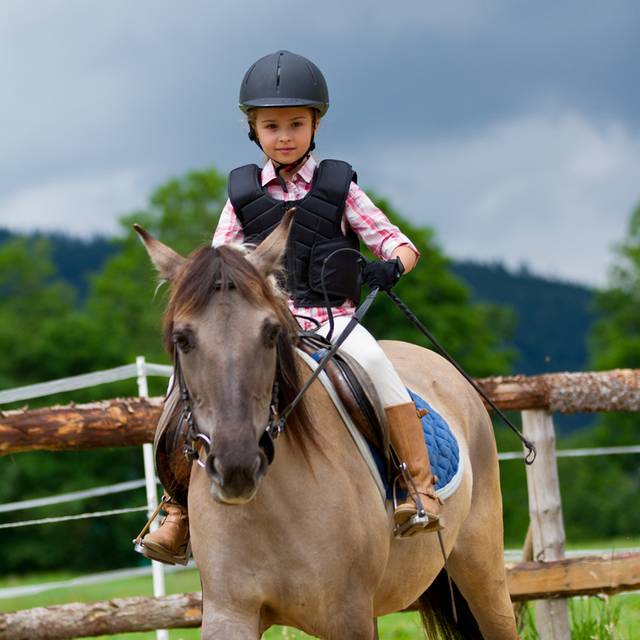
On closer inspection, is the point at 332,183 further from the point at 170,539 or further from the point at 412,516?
the point at 170,539

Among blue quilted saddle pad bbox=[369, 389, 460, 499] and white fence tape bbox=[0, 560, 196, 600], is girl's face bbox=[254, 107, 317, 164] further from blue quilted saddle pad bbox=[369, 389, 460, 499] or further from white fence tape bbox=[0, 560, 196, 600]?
white fence tape bbox=[0, 560, 196, 600]

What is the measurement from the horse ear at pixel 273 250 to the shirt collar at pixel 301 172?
99cm

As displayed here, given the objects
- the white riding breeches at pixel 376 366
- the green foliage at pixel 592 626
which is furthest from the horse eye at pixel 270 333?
the green foliage at pixel 592 626

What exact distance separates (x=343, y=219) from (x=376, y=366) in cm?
74

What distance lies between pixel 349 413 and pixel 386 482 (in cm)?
32

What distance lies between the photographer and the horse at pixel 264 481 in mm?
3588

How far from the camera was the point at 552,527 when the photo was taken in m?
7.38

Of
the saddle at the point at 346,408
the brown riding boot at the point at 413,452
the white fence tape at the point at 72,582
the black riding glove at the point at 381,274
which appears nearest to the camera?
the saddle at the point at 346,408

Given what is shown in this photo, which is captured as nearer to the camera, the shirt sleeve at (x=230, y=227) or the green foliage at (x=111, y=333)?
the shirt sleeve at (x=230, y=227)

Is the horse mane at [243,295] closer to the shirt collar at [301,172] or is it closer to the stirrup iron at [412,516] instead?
the stirrup iron at [412,516]

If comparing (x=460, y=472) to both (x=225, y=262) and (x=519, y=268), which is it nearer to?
(x=225, y=262)

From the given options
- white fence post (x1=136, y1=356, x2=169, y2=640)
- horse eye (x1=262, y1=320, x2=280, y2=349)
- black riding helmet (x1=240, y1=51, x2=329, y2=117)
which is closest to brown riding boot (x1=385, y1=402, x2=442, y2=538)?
horse eye (x1=262, y1=320, x2=280, y2=349)

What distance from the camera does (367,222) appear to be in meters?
4.95

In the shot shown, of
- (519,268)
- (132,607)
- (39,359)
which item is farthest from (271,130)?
(519,268)
